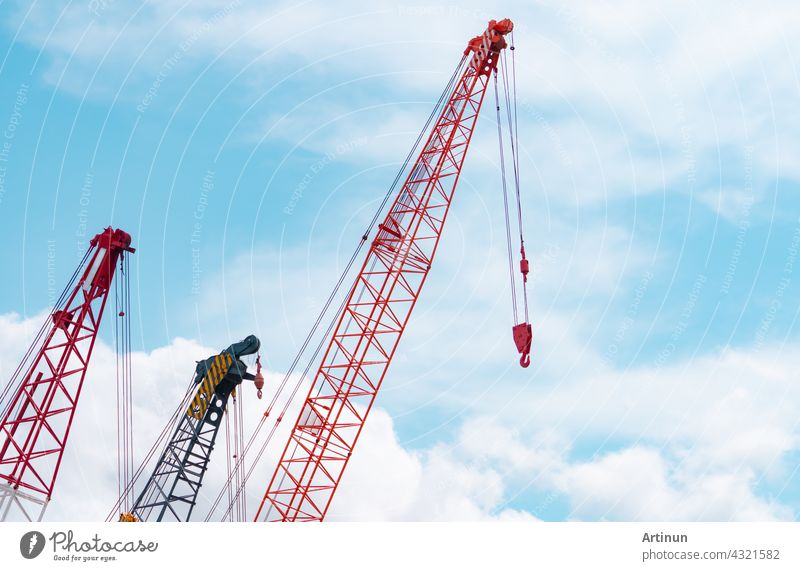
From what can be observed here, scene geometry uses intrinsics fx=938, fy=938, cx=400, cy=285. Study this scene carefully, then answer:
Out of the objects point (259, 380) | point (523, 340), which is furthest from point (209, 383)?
point (523, 340)

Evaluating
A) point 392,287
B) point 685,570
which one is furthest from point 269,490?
point 685,570

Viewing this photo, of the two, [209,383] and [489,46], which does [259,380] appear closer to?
[209,383]

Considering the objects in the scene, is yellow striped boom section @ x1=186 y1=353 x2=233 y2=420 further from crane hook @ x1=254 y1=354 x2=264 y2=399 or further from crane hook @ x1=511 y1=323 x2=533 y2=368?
crane hook @ x1=511 y1=323 x2=533 y2=368

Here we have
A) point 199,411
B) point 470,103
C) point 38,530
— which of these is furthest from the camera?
point 199,411

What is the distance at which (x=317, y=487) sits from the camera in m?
62.3

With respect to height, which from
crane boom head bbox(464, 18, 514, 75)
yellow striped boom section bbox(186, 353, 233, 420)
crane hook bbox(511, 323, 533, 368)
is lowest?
crane hook bbox(511, 323, 533, 368)

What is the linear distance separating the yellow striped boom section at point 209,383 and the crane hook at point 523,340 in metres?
25.4

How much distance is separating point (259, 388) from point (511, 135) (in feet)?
89.1

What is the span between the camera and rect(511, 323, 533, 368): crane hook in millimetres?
59156

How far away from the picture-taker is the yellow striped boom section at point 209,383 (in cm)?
7469

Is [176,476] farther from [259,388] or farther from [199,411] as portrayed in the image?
[259,388]

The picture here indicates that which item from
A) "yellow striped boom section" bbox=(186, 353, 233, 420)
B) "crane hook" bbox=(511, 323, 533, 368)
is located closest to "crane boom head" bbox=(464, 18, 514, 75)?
"crane hook" bbox=(511, 323, 533, 368)

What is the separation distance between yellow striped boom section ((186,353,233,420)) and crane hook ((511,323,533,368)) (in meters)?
25.4

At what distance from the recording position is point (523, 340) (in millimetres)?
59688
